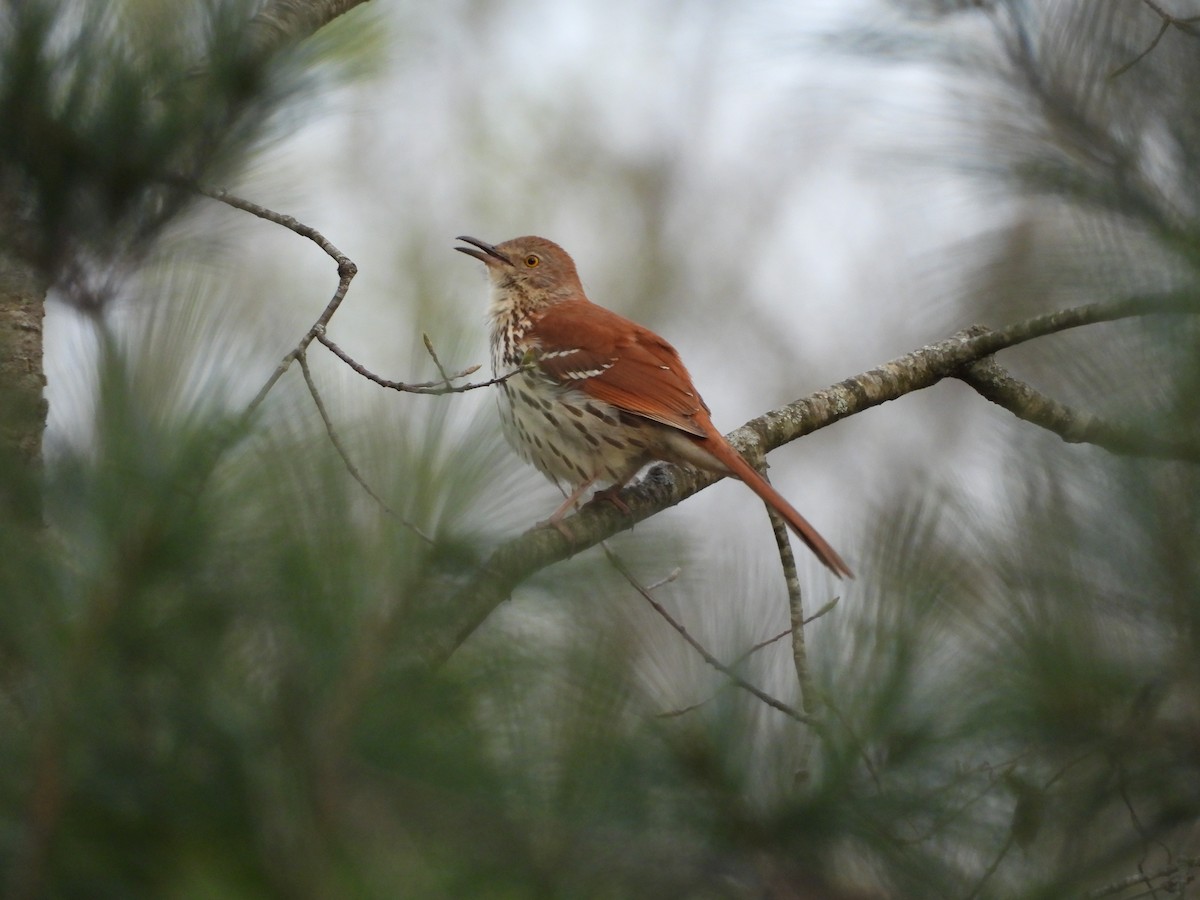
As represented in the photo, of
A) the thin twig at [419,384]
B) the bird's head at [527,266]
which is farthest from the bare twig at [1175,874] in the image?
the bird's head at [527,266]

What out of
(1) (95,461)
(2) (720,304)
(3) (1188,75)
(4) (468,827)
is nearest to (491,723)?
(4) (468,827)

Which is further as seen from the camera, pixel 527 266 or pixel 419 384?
pixel 527 266

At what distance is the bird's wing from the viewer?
4.05 m

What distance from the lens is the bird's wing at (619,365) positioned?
4047 mm

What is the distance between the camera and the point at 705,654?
156cm

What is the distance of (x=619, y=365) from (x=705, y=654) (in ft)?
9.44

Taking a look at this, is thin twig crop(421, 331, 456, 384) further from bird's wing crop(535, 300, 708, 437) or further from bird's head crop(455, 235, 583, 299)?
bird's head crop(455, 235, 583, 299)

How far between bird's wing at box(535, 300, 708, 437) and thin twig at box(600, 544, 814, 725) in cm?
224

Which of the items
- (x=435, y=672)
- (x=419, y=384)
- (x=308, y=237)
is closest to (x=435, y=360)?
(x=419, y=384)

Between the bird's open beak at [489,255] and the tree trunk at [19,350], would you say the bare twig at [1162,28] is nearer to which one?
the tree trunk at [19,350]

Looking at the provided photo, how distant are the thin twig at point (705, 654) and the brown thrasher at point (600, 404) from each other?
1942 mm

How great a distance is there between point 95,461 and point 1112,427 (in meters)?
1.29

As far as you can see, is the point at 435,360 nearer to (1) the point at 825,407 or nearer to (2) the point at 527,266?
(1) the point at 825,407

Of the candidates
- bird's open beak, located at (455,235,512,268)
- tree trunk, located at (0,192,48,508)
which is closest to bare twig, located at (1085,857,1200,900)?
tree trunk, located at (0,192,48,508)
